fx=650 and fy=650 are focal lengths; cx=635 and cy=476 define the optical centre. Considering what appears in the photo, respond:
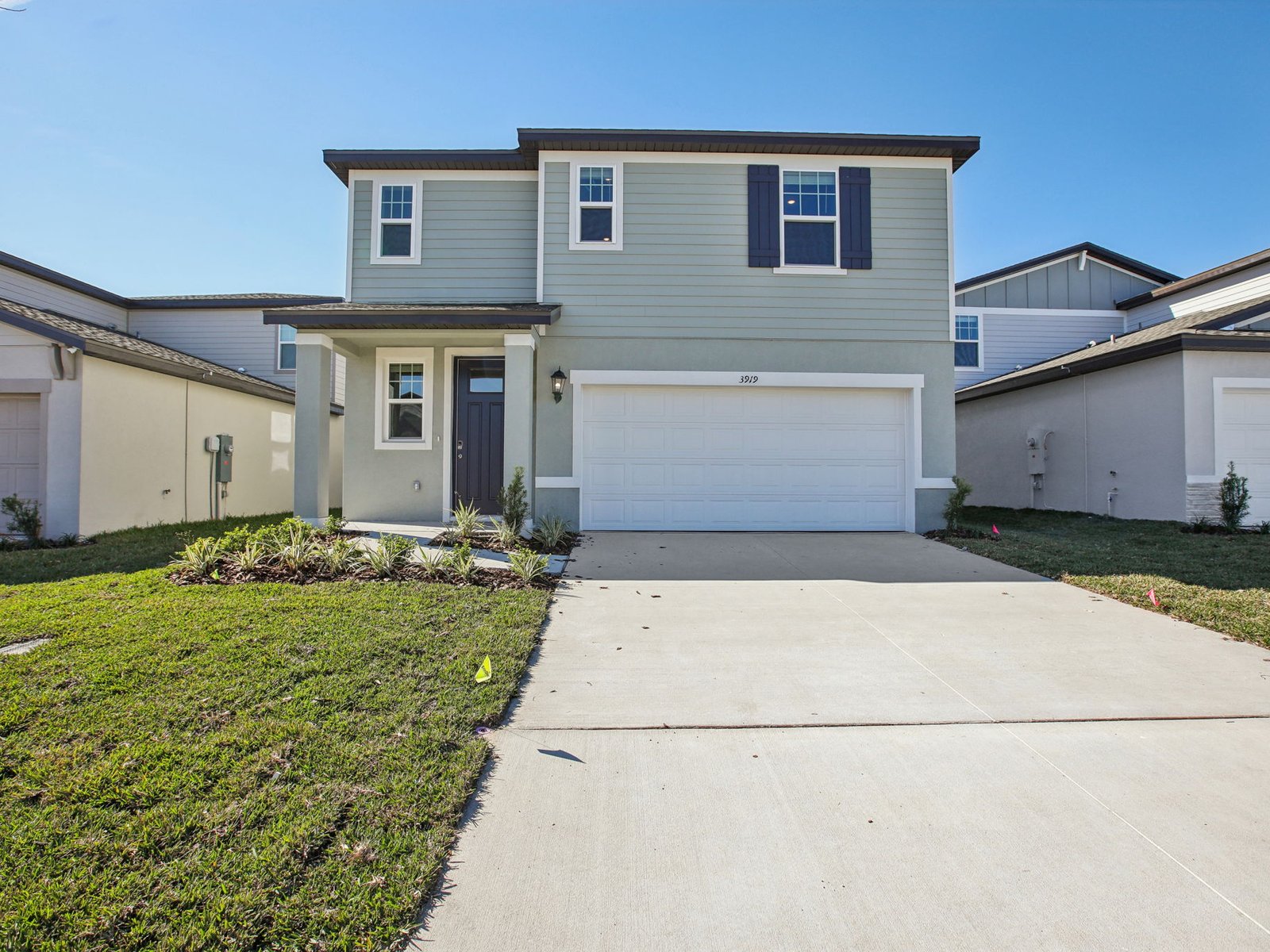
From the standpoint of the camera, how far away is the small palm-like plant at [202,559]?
595 cm

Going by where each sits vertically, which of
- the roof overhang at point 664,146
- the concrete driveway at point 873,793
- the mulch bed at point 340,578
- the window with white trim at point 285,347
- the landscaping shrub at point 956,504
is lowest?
the concrete driveway at point 873,793

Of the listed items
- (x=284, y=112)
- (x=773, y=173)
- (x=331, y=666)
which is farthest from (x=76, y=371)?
(x=773, y=173)

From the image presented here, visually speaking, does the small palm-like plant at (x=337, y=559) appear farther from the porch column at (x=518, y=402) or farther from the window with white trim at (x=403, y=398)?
the window with white trim at (x=403, y=398)

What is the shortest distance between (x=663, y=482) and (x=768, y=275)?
11.4 feet

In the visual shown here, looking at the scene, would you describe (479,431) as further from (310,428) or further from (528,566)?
(528,566)

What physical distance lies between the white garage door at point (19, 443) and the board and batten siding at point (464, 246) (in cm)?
455

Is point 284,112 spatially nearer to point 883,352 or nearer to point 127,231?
point 127,231

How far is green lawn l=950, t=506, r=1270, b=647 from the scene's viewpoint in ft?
16.9

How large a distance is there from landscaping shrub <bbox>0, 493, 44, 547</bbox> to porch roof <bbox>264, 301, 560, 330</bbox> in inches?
148

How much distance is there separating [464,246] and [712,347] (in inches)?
162

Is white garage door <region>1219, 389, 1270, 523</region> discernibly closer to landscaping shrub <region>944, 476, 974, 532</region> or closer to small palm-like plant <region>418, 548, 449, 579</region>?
landscaping shrub <region>944, 476, 974, 532</region>

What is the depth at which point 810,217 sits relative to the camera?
31.9 ft

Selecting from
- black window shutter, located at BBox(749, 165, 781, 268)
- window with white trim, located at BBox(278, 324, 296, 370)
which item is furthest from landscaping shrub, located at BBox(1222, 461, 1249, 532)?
window with white trim, located at BBox(278, 324, 296, 370)

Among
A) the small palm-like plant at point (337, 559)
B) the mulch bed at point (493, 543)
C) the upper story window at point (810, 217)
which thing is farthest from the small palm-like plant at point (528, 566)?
the upper story window at point (810, 217)
